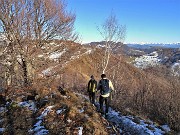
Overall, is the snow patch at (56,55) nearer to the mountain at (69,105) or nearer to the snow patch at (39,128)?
the mountain at (69,105)

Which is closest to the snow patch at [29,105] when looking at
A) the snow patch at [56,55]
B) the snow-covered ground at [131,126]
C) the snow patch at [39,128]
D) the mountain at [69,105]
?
the mountain at [69,105]

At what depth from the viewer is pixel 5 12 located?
55.9 feet

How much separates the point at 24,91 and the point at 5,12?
19.8 ft

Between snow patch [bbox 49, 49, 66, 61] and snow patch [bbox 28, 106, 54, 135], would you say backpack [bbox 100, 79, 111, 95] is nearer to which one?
snow patch [bbox 28, 106, 54, 135]

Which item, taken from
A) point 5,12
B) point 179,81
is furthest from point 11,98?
point 179,81

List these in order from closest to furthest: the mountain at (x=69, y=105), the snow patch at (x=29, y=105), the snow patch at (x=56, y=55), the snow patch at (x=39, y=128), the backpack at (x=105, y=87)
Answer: the snow patch at (x=39, y=128) < the mountain at (x=69, y=105) < the snow patch at (x=29, y=105) < the backpack at (x=105, y=87) < the snow patch at (x=56, y=55)

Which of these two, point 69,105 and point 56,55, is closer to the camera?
point 69,105

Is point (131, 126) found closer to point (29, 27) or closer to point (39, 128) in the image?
point (39, 128)

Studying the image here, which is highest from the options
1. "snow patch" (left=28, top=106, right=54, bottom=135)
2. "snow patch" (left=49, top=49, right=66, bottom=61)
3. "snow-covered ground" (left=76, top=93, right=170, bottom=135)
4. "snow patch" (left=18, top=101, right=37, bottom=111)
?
"snow patch" (left=49, top=49, right=66, bottom=61)

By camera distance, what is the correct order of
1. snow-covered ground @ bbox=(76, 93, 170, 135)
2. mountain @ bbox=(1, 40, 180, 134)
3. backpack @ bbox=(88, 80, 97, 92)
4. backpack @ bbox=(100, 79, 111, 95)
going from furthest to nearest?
backpack @ bbox=(88, 80, 97, 92) → backpack @ bbox=(100, 79, 111, 95) → snow-covered ground @ bbox=(76, 93, 170, 135) → mountain @ bbox=(1, 40, 180, 134)

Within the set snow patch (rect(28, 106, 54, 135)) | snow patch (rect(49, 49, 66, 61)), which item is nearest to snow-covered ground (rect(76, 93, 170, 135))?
snow patch (rect(28, 106, 54, 135))

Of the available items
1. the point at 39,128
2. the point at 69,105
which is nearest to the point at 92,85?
the point at 69,105

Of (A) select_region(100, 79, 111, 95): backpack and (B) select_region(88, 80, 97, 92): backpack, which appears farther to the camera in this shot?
(B) select_region(88, 80, 97, 92): backpack

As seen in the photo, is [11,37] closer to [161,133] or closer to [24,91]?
[24,91]
